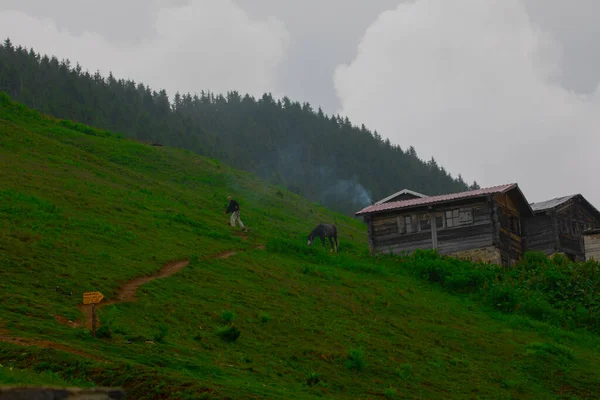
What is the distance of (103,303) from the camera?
22.3 m

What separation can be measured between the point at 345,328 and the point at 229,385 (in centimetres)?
993

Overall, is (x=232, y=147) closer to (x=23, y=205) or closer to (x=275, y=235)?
(x=275, y=235)

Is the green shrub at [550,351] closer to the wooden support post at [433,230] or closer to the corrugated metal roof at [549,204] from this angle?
the wooden support post at [433,230]

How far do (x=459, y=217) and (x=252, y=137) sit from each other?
13789cm

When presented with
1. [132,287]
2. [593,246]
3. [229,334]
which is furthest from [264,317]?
[593,246]

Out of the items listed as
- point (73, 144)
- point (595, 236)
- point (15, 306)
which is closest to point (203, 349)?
point (15, 306)

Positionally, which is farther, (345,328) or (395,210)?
(395,210)

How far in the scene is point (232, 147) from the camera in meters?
165

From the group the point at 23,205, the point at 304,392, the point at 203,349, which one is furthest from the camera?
the point at 23,205

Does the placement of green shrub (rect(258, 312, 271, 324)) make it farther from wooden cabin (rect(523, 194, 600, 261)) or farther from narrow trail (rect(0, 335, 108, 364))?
wooden cabin (rect(523, 194, 600, 261))

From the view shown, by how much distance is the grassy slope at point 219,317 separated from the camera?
17.2 m

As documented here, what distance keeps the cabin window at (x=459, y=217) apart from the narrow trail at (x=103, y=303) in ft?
44.3

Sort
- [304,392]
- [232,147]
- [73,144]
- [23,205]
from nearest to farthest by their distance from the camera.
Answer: [304,392] → [23,205] → [73,144] → [232,147]

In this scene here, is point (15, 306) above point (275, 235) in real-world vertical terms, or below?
below
